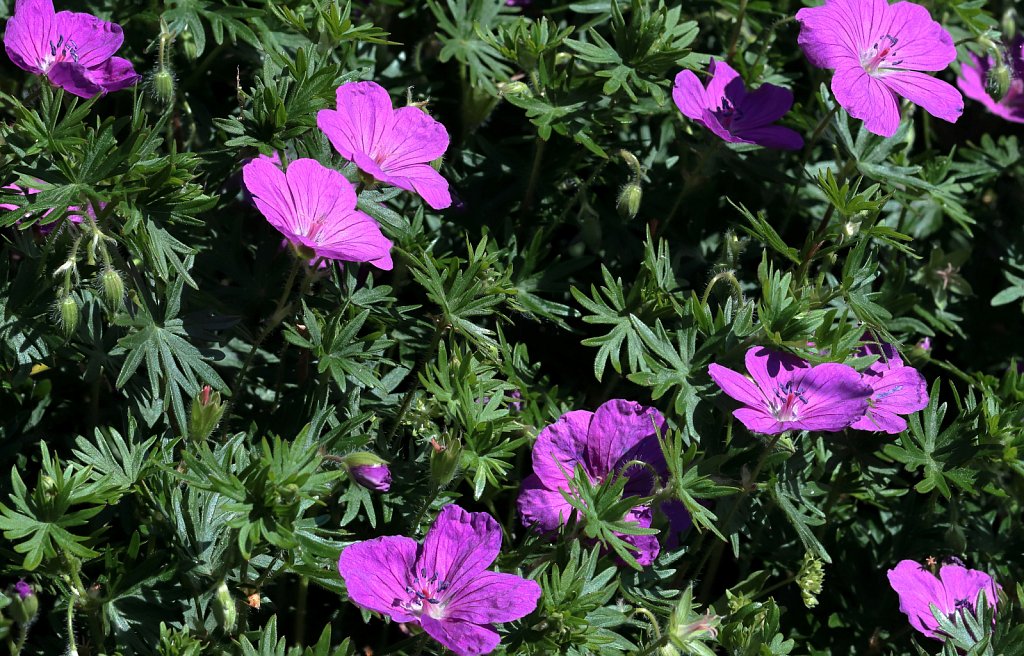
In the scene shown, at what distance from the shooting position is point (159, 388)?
7.13ft

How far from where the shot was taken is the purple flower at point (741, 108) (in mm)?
2502

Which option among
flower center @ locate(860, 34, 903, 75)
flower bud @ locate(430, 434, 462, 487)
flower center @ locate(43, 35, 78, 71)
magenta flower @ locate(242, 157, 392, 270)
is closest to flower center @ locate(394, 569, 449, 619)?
flower bud @ locate(430, 434, 462, 487)

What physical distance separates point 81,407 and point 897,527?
1.95 metres

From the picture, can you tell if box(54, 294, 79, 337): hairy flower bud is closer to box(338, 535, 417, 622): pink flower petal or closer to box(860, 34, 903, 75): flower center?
box(338, 535, 417, 622): pink flower petal

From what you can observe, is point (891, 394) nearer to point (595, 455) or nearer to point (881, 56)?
point (595, 455)

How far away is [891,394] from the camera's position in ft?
7.30

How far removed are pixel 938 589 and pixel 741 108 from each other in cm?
117

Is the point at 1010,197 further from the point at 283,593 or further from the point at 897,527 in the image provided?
the point at 283,593

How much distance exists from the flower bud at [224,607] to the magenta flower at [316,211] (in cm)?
60

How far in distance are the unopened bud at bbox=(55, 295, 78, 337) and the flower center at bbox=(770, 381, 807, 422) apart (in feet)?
4.21

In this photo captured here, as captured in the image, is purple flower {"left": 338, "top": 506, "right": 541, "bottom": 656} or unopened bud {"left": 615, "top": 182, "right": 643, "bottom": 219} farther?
unopened bud {"left": 615, "top": 182, "right": 643, "bottom": 219}

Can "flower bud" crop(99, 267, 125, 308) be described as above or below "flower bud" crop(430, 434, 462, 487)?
above

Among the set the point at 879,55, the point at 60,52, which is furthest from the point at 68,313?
the point at 879,55

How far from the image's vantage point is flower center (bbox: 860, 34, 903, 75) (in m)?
2.44
